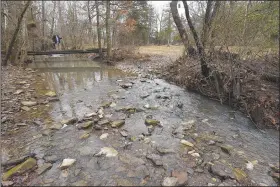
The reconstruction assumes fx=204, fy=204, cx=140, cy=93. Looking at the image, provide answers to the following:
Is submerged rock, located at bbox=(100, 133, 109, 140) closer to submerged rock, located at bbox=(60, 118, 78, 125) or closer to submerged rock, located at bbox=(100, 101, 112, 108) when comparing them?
submerged rock, located at bbox=(60, 118, 78, 125)

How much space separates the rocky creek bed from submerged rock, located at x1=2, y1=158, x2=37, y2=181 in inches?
0.4

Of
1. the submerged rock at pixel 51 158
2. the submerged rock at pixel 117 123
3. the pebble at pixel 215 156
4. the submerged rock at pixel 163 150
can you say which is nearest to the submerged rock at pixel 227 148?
the pebble at pixel 215 156

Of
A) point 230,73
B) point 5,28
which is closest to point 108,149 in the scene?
point 230,73

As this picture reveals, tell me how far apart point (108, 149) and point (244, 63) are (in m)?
3.76

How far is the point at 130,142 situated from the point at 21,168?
1.41 meters

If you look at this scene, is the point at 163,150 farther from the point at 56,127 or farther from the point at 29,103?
the point at 29,103

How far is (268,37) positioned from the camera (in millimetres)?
4812

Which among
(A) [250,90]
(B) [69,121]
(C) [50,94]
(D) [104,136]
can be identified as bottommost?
(D) [104,136]

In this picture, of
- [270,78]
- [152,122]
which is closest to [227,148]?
[152,122]

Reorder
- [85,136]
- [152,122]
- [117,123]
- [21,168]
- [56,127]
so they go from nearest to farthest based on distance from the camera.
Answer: [21,168] < [85,136] < [56,127] < [117,123] < [152,122]

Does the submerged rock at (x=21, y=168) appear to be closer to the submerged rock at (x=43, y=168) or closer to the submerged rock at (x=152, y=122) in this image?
the submerged rock at (x=43, y=168)

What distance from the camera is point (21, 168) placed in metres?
2.34

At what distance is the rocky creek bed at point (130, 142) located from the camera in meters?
2.33

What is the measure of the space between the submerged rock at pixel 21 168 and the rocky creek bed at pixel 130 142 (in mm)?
11
